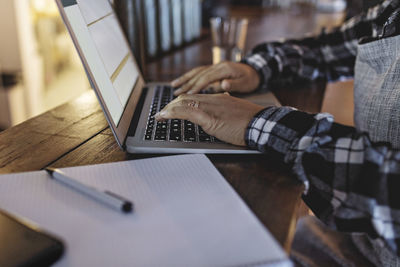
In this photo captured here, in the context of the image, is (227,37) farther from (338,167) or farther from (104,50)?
(338,167)

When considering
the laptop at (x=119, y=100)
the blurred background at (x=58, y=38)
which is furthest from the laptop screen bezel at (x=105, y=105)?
the blurred background at (x=58, y=38)

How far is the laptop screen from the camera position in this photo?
48 centimetres

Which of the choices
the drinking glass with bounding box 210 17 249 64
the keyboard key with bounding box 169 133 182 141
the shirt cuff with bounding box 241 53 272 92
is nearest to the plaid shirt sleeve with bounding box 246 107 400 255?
the keyboard key with bounding box 169 133 182 141

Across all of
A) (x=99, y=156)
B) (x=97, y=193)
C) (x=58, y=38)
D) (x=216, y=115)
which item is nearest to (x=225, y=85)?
(x=216, y=115)

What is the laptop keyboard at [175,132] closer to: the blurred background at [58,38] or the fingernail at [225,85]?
the fingernail at [225,85]

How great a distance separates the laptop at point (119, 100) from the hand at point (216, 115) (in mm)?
16

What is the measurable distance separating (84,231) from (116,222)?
0.03m

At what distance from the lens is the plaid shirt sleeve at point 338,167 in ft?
1.30

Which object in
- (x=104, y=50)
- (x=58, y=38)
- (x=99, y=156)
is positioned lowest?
(x=58, y=38)

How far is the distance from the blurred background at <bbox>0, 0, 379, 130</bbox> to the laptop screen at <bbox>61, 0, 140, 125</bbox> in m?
0.32

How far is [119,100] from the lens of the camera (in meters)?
0.57

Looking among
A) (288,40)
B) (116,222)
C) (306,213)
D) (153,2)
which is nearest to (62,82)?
(153,2)

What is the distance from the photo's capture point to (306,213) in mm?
794

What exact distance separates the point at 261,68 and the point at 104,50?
402 millimetres
